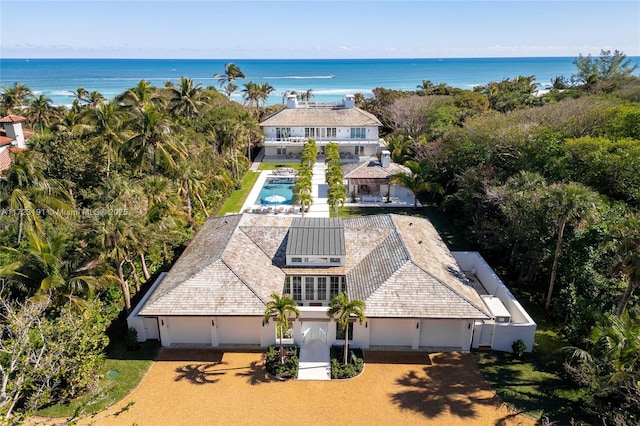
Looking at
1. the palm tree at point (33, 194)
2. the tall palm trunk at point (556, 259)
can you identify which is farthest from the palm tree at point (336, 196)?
the palm tree at point (33, 194)

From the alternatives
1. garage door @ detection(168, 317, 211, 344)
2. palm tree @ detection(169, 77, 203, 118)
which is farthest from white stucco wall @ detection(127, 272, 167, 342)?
palm tree @ detection(169, 77, 203, 118)

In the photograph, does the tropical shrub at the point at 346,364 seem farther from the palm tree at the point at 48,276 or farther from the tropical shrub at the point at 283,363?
the palm tree at the point at 48,276

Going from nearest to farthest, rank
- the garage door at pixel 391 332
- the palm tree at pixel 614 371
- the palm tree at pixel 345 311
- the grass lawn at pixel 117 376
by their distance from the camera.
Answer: the palm tree at pixel 614 371
the grass lawn at pixel 117 376
the palm tree at pixel 345 311
the garage door at pixel 391 332

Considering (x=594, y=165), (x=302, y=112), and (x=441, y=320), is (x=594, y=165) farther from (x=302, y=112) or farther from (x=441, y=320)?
(x=302, y=112)

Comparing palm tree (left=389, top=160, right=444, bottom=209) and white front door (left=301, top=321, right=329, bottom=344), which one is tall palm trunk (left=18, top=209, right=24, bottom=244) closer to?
white front door (left=301, top=321, right=329, bottom=344)

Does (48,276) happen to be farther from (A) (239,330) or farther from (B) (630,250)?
(B) (630,250)

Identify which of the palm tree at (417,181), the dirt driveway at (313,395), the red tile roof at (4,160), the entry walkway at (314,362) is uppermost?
the red tile roof at (4,160)
